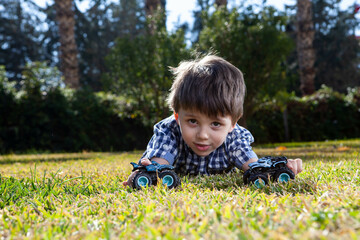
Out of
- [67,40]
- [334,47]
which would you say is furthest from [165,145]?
[334,47]

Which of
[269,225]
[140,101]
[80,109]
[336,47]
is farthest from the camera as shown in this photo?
[336,47]

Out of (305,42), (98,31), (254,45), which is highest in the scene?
(98,31)

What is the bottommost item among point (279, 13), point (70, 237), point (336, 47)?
point (70, 237)

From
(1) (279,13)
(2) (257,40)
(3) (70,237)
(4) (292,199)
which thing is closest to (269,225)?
(4) (292,199)

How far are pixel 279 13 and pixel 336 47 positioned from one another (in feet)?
69.6

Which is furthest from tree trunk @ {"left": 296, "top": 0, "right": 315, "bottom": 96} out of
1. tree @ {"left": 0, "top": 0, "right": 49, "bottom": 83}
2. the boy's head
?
tree @ {"left": 0, "top": 0, "right": 49, "bottom": 83}

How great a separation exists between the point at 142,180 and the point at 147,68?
771 cm

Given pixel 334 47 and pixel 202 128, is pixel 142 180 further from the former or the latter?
pixel 334 47

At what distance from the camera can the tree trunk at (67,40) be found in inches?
491

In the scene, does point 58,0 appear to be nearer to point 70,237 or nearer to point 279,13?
point 279,13

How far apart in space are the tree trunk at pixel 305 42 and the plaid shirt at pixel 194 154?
46.0ft

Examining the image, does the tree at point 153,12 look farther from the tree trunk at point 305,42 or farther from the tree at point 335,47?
the tree at point 335,47

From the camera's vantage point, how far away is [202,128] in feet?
8.68

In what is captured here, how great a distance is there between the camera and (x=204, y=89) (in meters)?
2.70
